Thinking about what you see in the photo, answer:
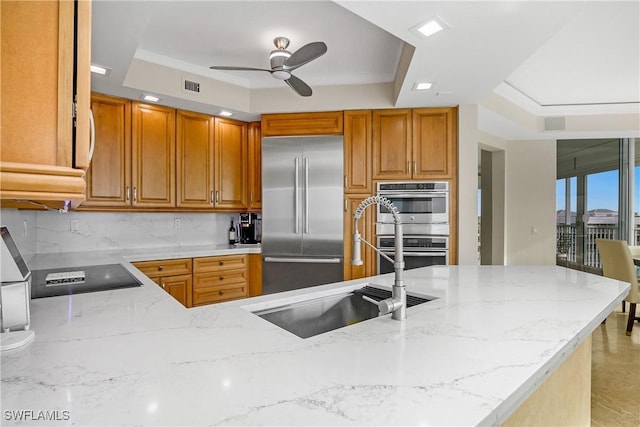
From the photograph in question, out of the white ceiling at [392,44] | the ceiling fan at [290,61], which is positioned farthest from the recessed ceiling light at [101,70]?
the ceiling fan at [290,61]

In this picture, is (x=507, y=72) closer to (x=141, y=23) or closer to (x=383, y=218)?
(x=383, y=218)

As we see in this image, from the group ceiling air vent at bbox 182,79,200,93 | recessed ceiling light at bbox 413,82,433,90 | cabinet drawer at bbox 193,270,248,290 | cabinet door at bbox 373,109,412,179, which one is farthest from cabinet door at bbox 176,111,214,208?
recessed ceiling light at bbox 413,82,433,90

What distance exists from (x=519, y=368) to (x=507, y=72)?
2.55 meters

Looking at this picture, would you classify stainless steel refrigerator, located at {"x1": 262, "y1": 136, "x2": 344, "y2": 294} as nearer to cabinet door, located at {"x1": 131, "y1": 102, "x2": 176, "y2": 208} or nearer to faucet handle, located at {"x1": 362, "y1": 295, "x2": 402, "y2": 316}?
cabinet door, located at {"x1": 131, "y1": 102, "x2": 176, "y2": 208}

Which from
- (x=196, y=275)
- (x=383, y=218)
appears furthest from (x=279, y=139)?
(x=196, y=275)

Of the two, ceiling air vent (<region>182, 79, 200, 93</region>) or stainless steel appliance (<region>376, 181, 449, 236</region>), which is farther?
stainless steel appliance (<region>376, 181, 449, 236</region>)

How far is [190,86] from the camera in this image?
10.6 ft

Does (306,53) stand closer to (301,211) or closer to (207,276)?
(301,211)

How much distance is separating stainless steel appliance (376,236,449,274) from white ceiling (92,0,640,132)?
54.7 inches

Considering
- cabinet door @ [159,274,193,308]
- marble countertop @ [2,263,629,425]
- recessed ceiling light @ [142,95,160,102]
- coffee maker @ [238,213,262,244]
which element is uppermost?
recessed ceiling light @ [142,95,160,102]

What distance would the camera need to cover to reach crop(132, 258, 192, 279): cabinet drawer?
2957 mm

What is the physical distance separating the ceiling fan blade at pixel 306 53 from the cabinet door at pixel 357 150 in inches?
53.3

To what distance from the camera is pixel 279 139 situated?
3650 mm

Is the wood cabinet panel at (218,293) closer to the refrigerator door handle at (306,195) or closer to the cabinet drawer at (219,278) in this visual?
the cabinet drawer at (219,278)
